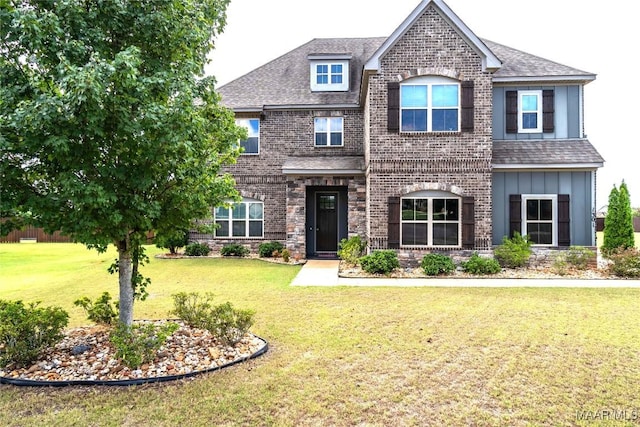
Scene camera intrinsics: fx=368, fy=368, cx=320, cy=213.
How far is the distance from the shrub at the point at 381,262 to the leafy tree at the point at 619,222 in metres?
7.04

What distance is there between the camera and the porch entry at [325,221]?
1524cm

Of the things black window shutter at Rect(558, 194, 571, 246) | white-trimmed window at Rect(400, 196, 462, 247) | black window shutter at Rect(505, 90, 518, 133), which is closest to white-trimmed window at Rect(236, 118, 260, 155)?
white-trimmed window at Rect(400, 196, 462, 247)

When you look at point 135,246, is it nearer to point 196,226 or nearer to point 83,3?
point 196,226

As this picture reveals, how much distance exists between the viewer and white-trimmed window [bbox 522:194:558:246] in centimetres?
1234

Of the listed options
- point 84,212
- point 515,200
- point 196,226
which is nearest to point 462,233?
point 515,200

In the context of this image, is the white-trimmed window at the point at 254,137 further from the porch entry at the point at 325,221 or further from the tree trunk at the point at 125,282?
the tree trunk at the point at 125,282

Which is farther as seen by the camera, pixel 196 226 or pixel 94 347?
pixel 196 226

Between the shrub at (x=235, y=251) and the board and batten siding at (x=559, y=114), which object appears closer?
the board and batten siding at (x=559, y=114)

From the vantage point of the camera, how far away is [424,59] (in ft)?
37.9

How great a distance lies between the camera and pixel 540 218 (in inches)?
489

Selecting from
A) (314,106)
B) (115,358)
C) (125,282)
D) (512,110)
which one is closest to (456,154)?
(512,110)

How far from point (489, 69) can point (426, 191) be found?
420cm

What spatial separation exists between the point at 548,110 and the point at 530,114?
58 centimetres

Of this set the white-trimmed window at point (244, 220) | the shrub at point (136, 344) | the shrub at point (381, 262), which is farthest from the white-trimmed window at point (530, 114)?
the shrub at point (136, 344)
